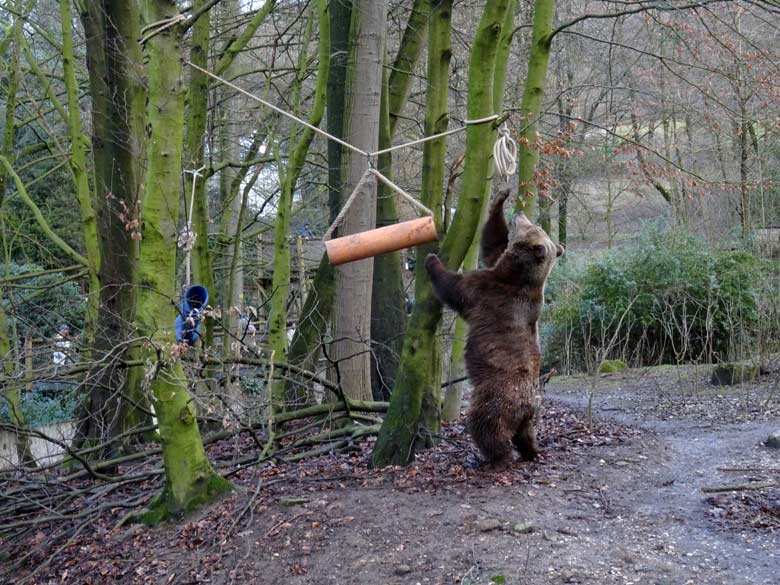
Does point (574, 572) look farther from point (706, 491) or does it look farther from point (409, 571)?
point (706, 491)

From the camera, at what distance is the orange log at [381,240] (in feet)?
17.2

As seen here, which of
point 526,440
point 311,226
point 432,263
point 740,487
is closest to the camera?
point 740,487

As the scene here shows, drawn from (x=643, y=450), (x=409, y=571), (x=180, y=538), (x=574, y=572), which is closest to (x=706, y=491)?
(x=643, y=450)

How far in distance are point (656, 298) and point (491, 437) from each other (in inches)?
356

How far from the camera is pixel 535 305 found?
6.01 meters

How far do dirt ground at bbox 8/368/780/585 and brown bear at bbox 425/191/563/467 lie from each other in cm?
35

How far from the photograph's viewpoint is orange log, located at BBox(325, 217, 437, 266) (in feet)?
17.2

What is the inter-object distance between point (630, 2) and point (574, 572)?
4548 millimetres

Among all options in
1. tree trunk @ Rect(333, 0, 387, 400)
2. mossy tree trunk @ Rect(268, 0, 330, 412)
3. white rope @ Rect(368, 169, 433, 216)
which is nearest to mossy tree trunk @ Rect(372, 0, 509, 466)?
white rope @ Rect(368, 169, 433, 216)

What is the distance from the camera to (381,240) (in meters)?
5.28

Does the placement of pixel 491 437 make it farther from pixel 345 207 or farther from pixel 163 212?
pixel 163 212

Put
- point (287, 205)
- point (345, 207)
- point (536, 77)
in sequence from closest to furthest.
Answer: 1. point (345, 207)
2. point (536, 77)
3. point (287, 205)

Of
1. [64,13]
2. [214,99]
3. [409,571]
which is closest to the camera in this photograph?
[409,571]

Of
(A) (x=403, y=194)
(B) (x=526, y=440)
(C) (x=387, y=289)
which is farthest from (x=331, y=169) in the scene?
(B) (x=526, y=440)
